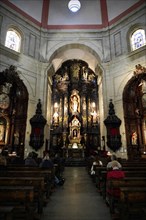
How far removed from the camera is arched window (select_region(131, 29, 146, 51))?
46.8 feet

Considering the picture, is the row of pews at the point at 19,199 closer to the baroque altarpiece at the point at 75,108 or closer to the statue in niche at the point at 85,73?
the baroque altarpiece at the point at 75,108

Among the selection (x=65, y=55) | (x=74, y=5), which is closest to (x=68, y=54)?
(x=65, y=55)

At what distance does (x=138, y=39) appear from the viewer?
14.7 m

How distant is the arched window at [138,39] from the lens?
46.8ft

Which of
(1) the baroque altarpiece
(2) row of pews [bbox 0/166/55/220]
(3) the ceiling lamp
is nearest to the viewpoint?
(2) row of pews [bbox 0/166/55/220]

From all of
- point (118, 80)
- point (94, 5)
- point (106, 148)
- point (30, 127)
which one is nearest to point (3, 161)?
point (30, 127)

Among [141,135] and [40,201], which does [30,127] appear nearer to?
[141,135]

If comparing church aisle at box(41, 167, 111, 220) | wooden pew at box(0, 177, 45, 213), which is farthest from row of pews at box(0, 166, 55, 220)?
church aisle at box(41, 167, 111, 220)

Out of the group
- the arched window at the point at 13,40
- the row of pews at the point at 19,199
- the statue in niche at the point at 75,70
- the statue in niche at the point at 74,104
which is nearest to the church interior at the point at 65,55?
the arched window at the point at 13,40

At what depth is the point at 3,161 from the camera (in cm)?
509

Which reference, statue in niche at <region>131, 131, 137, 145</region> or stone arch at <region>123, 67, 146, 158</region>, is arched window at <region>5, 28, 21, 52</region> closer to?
stone arch at <region>123, 67, 146, 158</region>

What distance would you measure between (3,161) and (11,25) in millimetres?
13746

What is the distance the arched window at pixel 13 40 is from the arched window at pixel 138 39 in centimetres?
1081

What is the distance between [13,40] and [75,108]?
1101 cm
